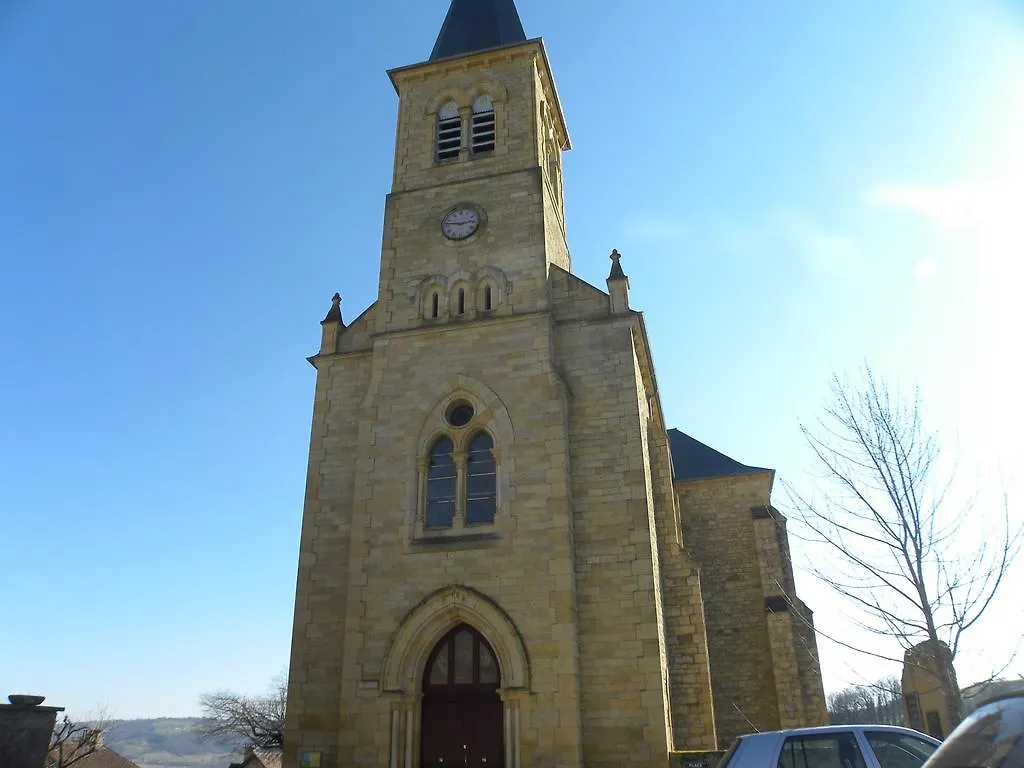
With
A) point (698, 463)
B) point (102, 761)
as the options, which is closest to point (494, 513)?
point (698, 463)

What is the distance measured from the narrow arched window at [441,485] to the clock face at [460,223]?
197 inches

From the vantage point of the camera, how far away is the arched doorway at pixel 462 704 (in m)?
12.8

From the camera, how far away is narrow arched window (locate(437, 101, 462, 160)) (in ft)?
62.6

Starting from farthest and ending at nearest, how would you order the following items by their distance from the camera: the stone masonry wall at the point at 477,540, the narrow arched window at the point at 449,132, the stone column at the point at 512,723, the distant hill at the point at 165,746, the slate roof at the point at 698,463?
1. the distant hill at the point at 165,746
2. the slate roof at the point at 698,463
3. the narrow arched window at the point at 449,132
4. the stone masonry wall at the point at 477,540
5. the stone column at the point at 512,723

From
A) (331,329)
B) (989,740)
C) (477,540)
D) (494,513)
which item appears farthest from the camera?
(331,329)

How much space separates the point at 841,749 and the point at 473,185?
14408 millimetres

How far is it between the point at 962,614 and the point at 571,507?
6.58 m

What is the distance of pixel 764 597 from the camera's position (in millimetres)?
20641

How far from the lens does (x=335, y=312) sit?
17703mm

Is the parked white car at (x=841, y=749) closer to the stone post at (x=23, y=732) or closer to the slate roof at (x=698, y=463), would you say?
the stone post at (x=23, y=732)

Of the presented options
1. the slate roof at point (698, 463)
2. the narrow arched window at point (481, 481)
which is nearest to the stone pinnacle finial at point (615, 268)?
the narrow arched window at point (481, 481)

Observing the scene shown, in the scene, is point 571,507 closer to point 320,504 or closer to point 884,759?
point 320,504

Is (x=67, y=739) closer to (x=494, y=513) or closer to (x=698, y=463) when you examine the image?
(x=494, y=513)

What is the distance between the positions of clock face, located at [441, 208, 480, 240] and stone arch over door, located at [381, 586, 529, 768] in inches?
319
